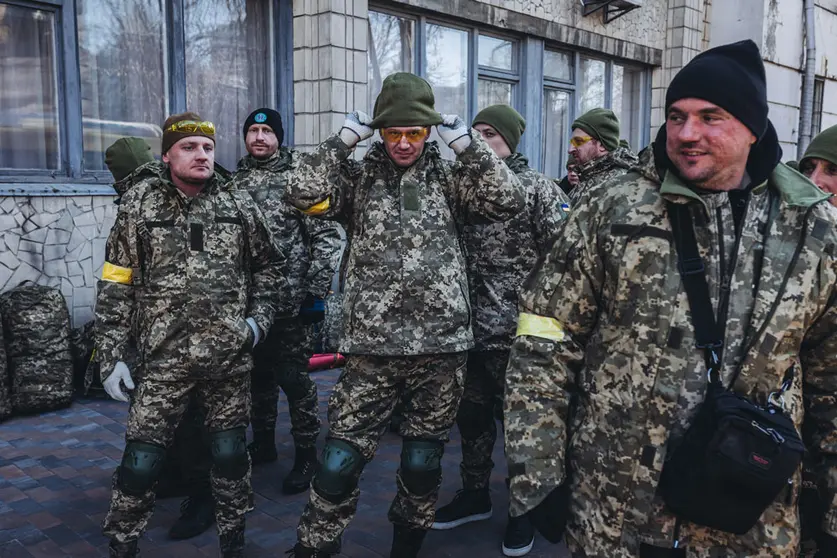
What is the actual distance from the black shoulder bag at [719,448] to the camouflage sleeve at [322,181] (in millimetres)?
1767

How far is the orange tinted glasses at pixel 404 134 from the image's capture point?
3.35m

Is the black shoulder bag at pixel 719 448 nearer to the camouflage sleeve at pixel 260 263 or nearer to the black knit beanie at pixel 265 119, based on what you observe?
the camouflage sleeve at pixel 260 263

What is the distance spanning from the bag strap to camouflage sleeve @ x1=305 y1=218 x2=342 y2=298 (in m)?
3.01

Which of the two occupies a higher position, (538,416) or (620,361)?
(620,361)

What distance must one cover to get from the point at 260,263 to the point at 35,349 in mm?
3007

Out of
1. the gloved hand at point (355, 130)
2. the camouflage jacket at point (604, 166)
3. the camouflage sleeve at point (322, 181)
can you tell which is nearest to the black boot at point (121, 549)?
the camouflage sleeve at point (322, 181)

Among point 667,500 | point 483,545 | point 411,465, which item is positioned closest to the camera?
point 667,500

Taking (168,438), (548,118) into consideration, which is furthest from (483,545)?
(548,118)

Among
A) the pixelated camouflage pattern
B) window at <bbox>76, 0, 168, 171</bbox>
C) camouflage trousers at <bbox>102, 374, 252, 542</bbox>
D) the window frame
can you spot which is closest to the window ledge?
the window frame

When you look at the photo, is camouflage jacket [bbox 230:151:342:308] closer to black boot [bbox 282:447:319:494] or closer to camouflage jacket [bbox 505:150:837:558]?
black boot [bbox 282:447:319:494]

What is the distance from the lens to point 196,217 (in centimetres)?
356

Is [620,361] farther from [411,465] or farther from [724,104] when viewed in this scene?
[411,465]

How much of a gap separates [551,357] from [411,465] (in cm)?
145

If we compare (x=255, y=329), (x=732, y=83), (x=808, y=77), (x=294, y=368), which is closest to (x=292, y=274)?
(x=294, y=368)
